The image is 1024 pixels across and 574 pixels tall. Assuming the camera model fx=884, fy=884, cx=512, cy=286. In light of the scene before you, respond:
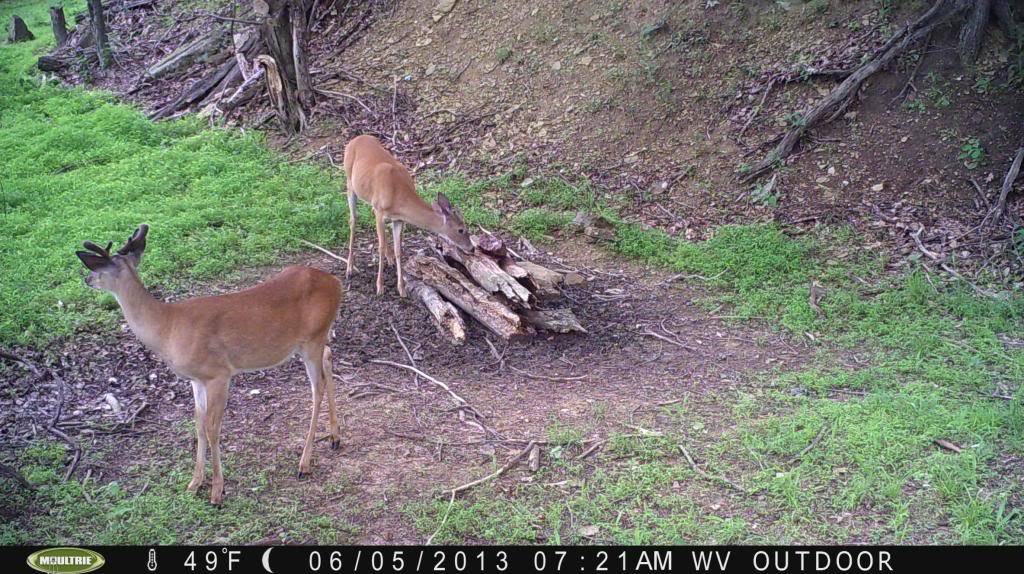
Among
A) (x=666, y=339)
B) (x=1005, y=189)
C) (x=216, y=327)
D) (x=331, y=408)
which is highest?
(x=216, y=327)

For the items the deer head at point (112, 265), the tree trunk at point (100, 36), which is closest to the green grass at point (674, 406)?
the deer head at point (112, 265)

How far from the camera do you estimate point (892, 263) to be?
7.90 metres

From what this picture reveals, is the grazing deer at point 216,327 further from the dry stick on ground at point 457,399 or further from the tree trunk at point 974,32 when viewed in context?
the tree trunk at point 974,32

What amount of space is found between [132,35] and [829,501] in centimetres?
1374

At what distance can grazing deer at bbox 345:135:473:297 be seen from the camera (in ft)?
24.6

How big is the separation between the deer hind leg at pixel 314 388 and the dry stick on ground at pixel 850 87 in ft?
18.4

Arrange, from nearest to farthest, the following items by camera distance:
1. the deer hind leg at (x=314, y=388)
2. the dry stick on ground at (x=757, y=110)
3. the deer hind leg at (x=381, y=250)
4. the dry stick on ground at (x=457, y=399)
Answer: the deer hind leg at (x=314, y=388) → the dry stick on ground at (x=457, y=399) → the deer hind leg at (x=381, y=250) → the dry stick on ground at (x=757, y=110)

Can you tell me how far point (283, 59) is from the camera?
36.2 ft

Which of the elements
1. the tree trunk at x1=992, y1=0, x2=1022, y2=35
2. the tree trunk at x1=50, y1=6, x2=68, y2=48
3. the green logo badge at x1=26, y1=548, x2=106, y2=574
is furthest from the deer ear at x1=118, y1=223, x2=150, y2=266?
the tree trunk at x1=50, y1=6, x2=68, y2=48

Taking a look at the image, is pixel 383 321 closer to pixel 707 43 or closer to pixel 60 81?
pixel 707 43

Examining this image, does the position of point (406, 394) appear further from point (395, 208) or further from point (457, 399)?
point (395, 208)

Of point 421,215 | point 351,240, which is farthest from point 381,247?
point 421,215

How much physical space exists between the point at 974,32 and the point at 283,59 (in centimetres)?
788

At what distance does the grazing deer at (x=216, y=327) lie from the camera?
4.57 m
